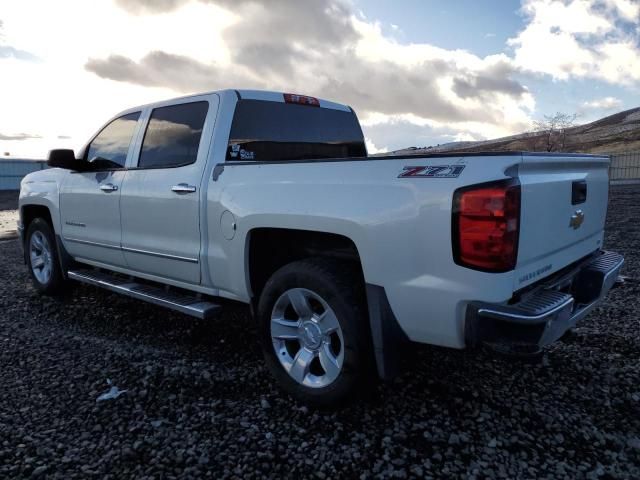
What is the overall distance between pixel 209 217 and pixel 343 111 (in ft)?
6.31

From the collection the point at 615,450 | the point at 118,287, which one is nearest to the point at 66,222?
the point at 118,287

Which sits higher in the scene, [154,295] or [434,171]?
[434,171]

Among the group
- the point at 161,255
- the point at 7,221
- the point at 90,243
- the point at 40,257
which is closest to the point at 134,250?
the point at 161,255

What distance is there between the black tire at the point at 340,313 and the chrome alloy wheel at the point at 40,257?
3.76 meters

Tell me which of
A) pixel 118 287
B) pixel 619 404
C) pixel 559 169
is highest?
pixel 559 169

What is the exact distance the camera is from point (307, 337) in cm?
313

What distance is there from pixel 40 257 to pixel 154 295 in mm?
2715

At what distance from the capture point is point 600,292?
3221 mm

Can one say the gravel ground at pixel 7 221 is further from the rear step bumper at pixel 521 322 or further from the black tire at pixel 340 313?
the rear step bumper at pixel 521 322

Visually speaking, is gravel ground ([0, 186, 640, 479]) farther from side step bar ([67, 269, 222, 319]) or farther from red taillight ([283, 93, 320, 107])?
red taillight ([283, 93, 320, 107])

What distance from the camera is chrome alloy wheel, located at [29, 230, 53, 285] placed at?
5.76 m

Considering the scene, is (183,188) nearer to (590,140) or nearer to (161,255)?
(161,255)

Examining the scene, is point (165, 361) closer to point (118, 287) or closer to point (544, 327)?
point (118, 287)

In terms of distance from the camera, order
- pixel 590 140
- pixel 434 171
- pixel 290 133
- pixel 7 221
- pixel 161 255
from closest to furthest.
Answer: pixel 434 171 < pixel 161 255 < pixel 290 133 < pixel 7 221 < pixel 590 140
